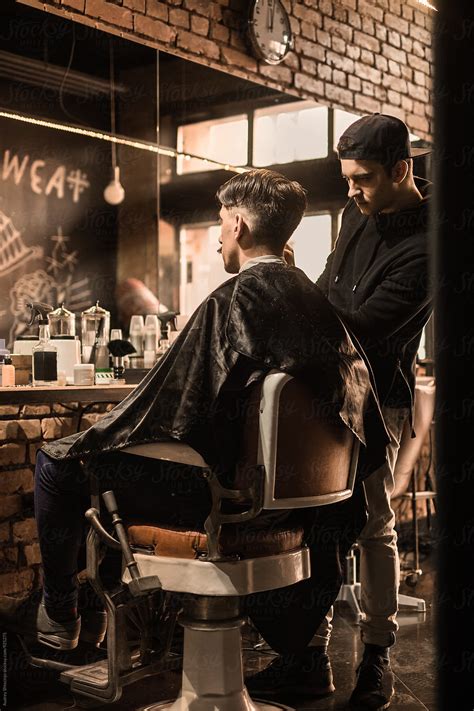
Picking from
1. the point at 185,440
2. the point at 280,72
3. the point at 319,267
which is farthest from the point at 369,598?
the point at 280,72

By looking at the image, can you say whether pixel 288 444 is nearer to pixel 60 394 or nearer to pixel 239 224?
pixel 239 224

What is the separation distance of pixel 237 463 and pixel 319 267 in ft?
10.3

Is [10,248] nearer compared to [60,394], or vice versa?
[60,394]

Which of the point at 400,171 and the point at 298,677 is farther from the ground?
the point at 400,171

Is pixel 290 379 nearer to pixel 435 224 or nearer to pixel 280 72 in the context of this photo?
pixel 435 224

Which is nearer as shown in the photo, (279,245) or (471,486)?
(471,486)

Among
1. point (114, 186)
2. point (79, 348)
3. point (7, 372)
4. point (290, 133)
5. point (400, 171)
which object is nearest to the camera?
A: point (400, 171)

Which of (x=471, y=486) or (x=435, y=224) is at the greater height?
(x=435, y=224)

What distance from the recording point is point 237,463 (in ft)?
6.00

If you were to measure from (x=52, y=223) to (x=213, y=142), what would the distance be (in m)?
1.03

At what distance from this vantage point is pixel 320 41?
5.09 metres

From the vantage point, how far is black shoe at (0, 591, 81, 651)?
82.8 inches

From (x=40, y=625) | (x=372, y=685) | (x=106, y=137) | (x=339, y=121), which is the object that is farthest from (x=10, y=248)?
(x=339, y=121)

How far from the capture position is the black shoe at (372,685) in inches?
95.2
